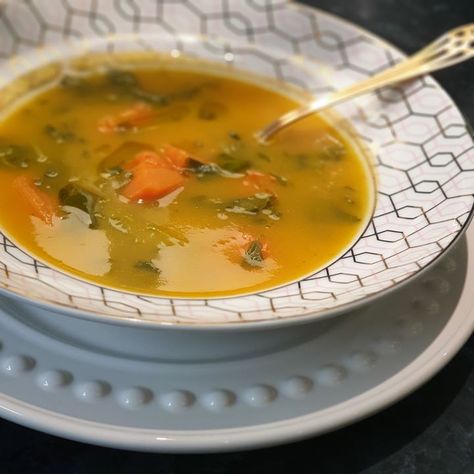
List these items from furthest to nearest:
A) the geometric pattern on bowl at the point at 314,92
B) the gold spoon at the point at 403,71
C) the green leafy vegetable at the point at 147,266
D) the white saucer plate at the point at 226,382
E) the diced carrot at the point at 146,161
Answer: the gold spoon at the point at 403,71 → the diced carrot at the point at 146,161 → the green leafy vegetable at the point at 147,266 → the geometric pattern on bowl at the point at 314,92 → the white saucer plate at the point at 226,382

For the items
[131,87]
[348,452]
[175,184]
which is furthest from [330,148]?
[348,452]

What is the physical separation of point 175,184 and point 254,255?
0.29m

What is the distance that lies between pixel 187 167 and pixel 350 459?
76 cm

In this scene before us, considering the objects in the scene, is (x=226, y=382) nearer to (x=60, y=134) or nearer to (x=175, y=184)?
(x=175, y=184)

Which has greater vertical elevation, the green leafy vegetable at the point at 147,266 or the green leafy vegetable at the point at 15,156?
the green leafy vegetable at the point at 15,156

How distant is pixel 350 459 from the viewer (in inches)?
51.2

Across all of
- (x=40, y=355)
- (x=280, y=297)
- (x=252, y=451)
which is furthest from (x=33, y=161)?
(x=252, y=451)

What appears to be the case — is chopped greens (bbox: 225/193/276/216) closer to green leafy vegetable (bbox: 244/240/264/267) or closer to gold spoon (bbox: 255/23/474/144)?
green leafy vegetable (bbox: 244/240/264/267)

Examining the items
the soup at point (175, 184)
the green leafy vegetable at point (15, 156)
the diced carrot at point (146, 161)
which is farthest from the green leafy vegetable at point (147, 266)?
the green leafy vegetable at point (15, 156)

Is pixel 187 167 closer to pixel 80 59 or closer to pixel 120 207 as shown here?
pixel 120 207

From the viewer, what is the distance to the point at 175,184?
5.60ft

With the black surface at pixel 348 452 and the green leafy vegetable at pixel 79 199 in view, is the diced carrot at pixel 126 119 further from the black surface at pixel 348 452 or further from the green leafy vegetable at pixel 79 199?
the black surface at pixel 348 452

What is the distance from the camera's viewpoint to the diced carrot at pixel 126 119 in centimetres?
192

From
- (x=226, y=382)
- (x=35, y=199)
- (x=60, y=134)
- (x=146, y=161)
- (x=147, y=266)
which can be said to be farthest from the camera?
(x=60, y=134)
